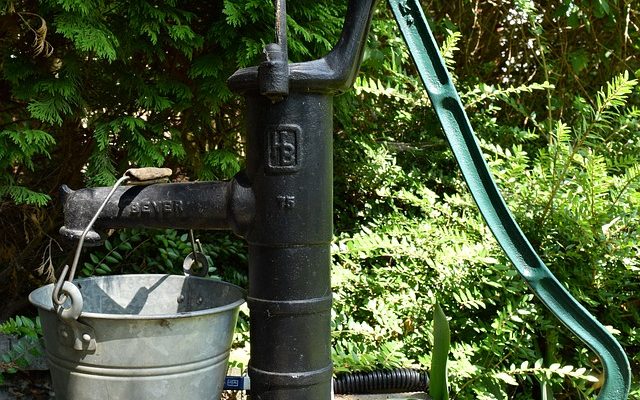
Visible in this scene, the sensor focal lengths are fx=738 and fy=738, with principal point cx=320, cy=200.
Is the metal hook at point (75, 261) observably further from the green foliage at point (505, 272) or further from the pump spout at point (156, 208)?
the green foliage at point (505, 272)

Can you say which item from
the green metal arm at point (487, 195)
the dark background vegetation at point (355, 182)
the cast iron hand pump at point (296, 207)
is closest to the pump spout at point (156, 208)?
the cast iron hand pump at point (296, 207)

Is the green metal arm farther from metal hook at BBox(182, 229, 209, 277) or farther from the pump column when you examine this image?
metal hook at BBox(182, 229, 209, 277)

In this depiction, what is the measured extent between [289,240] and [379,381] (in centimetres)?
84

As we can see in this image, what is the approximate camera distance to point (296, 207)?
1.35 m

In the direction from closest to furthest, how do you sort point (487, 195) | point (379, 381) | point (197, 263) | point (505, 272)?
point (487, 195), point (197, 263), point (379, 381), point (505, 272)

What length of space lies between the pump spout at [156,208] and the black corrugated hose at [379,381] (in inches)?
31.6

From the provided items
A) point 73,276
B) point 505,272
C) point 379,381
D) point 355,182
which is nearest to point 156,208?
point 73,276

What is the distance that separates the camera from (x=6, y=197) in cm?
235

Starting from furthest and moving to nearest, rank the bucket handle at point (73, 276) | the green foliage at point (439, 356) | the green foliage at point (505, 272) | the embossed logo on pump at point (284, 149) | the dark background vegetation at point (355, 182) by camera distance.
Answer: the green foliage at point (505, 272)
the dark background vegetation at point (355, 182)
the green foliage at point (439, 356)
the embossed logo on pump at point (284, 149)
the bucket handle at point (73, 276)

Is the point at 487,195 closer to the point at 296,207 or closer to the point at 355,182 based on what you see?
the point at 296,207

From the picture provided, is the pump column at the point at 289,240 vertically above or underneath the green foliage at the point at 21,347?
above

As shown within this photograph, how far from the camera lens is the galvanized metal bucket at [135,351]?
126cm

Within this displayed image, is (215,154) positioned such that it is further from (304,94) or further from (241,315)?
(304,94)

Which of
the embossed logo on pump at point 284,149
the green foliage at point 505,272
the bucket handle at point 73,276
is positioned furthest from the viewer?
the green foliage at point 505,272
